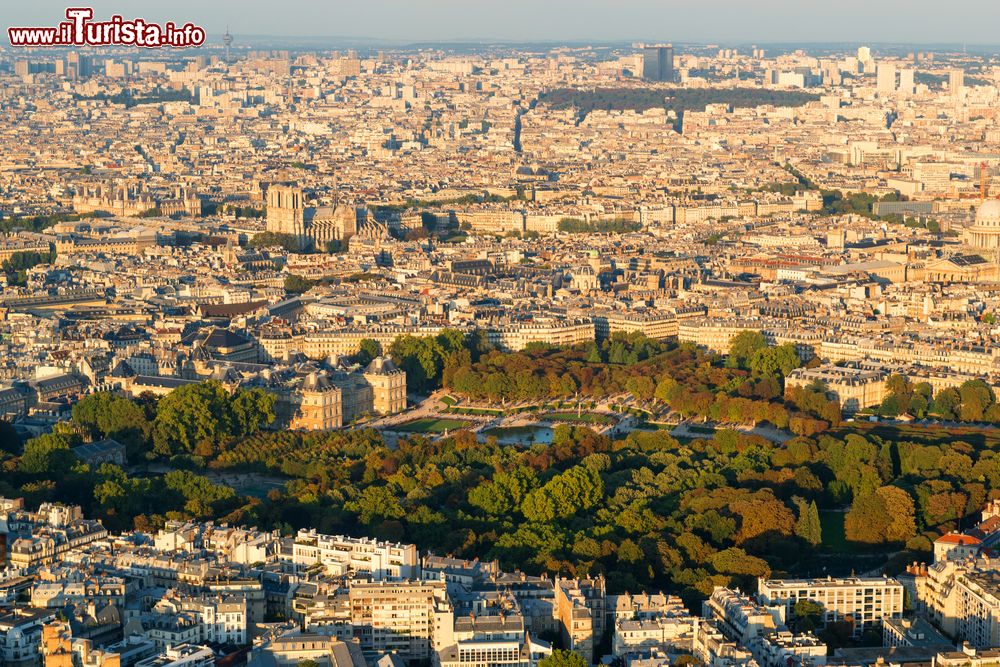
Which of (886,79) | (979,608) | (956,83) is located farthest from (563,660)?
(886,79)

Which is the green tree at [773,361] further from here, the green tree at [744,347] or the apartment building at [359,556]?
the apartment building at [359,556]

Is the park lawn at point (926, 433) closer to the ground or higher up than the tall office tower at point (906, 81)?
higher up

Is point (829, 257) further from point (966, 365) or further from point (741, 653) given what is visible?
point (741, 653)

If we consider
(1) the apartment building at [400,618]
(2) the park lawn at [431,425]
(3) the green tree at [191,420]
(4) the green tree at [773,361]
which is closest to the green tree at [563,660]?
(1) the apartment building at [400,618]

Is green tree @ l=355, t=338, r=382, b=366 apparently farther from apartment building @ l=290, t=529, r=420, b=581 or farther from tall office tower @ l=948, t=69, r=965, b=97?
tall office tower @ l=948, t=69, r=965, b=97

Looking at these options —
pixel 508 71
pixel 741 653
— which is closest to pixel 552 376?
pixel 741 653

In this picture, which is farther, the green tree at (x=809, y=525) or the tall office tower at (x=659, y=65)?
the tall office tower at (x=659, y=65)

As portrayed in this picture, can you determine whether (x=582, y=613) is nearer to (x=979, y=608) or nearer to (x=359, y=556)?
(x=359, y=556)
